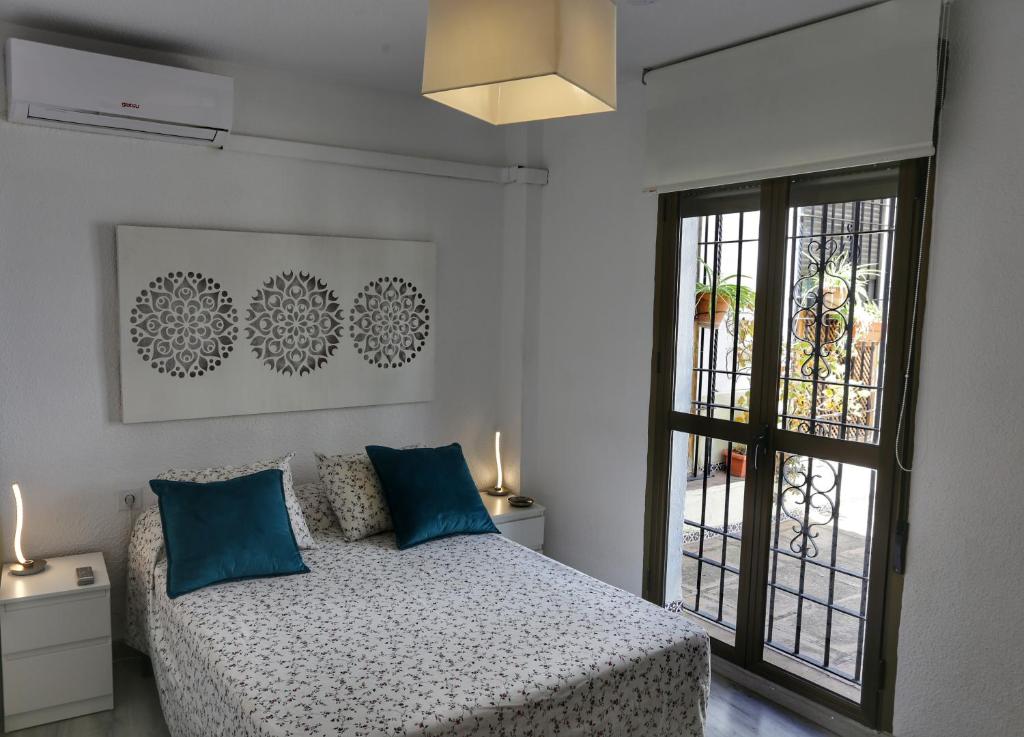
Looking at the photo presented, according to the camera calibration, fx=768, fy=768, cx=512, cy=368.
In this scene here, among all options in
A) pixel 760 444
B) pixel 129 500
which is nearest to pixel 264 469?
pixel 129 500

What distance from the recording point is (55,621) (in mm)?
2846

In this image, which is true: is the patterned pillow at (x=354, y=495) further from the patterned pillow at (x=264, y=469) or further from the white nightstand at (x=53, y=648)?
the white nightstand at (x=53, y=648)

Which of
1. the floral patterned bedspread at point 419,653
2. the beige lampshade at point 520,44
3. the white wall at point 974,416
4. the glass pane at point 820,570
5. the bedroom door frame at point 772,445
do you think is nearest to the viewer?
Result: the beige lampshade at point 520,44

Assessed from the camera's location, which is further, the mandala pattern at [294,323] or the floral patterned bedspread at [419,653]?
the mandala pattern at [294,323]

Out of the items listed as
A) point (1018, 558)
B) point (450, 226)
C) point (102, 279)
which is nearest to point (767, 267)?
point (1018, 558)

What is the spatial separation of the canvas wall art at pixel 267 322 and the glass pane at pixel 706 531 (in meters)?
1.42

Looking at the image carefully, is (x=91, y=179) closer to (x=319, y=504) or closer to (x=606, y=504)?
(x=319, y=504)

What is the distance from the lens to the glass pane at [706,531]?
344 cm

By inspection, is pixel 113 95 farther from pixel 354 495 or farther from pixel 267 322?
pixel 354 495

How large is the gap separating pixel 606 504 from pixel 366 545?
50.2 inches

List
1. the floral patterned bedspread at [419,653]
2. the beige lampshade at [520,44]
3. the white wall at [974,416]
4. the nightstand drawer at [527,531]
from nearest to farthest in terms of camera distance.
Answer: the beige lampshade at [520,44], the floral patterned bedspread at [419,653], the white wall at [974,416], the nightstand drawer at [527,531]

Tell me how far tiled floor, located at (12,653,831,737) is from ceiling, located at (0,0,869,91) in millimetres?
2610

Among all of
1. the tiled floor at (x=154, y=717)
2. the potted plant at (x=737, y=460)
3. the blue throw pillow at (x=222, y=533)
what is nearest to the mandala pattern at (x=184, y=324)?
the blue throw pillow at (x=222, y=533)

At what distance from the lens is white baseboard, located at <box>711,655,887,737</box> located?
114 inches
